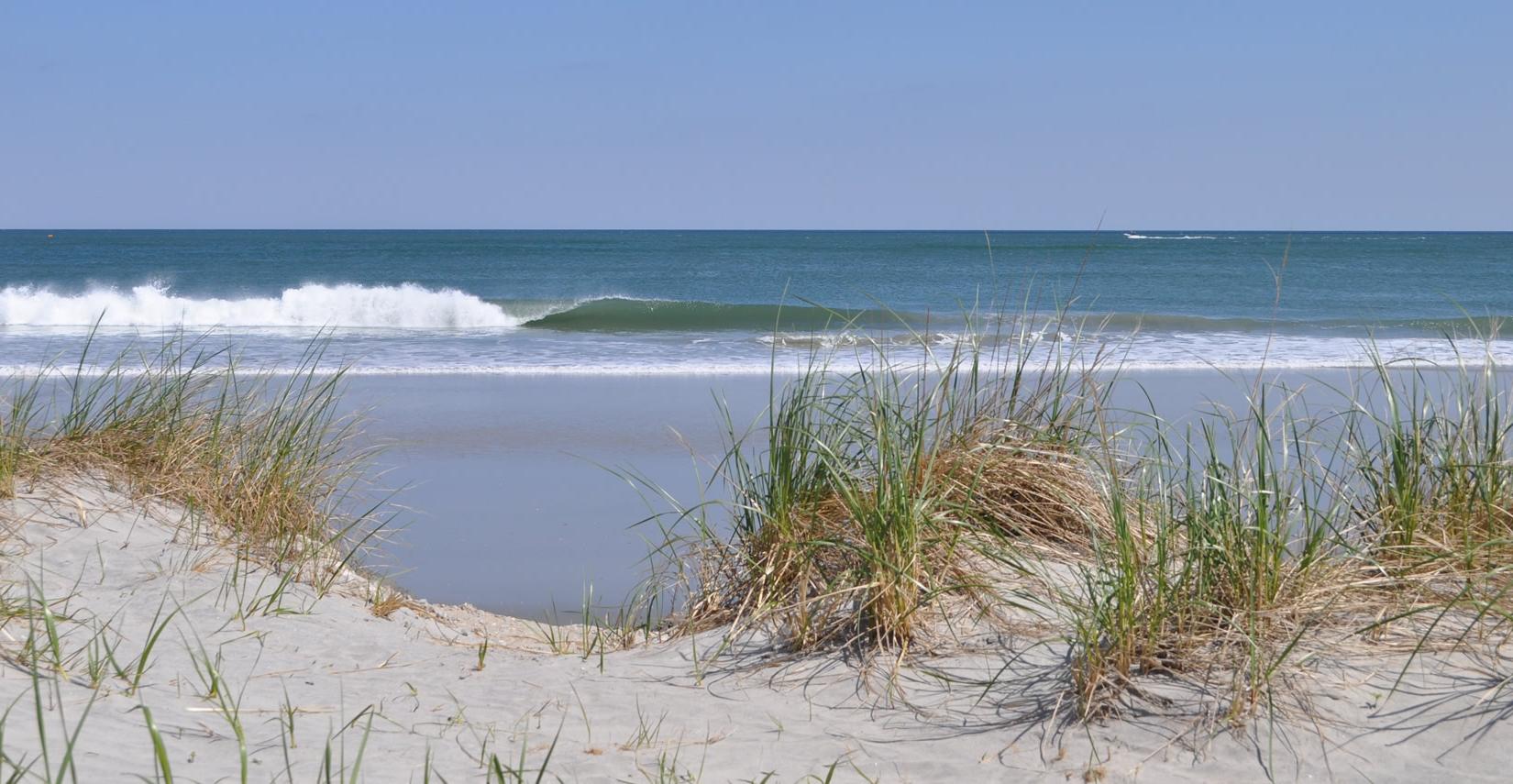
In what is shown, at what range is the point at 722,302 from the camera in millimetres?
29109

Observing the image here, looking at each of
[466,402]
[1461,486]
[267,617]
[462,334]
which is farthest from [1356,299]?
[267,617]

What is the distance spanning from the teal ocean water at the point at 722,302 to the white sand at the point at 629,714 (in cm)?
97

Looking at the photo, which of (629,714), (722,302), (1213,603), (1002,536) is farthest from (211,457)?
(722,302)

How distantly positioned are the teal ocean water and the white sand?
0.97 m

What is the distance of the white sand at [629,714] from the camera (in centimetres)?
245

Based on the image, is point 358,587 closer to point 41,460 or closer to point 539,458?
point 41,460

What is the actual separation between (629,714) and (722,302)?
26.4 meters

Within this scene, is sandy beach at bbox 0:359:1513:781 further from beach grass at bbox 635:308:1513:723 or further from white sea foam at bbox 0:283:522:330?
white sea foam at bbox 0:283:522:330

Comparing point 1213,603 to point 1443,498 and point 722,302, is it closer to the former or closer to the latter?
point 1443,498

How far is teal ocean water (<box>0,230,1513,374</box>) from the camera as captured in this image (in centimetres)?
1373

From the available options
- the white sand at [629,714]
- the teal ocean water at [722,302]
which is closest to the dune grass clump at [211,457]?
the white sand at [629,714]

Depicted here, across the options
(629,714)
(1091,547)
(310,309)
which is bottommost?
(629,714)

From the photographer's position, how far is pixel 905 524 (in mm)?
3150

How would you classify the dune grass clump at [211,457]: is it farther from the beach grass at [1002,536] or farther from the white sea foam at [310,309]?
the white sea foam at [310,309]
